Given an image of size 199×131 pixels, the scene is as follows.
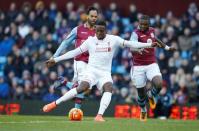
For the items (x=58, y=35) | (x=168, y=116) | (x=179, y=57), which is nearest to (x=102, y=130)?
(x=168, y=116)

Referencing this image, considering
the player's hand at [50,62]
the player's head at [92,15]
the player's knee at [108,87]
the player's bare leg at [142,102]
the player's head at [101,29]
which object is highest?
the player's head at [92,15]

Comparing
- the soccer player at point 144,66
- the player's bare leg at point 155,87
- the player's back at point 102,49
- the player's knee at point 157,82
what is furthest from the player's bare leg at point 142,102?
the player's back at point 102,49

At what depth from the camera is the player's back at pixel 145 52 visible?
20.4m

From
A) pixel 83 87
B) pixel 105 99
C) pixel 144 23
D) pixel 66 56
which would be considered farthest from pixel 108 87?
pixel 144 23

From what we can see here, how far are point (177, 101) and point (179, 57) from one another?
2.37m

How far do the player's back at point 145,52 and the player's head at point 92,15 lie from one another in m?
1.10

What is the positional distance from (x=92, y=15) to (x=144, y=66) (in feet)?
6.37

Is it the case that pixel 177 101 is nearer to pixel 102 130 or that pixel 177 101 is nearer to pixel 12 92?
pixel 12 92

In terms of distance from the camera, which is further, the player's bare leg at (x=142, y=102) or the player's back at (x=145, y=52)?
the player's bare leg at (x=142, y=102)

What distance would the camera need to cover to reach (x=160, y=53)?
94.0 feet

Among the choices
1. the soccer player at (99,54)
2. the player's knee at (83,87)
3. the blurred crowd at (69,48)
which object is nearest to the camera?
the player's knee at (83,87)

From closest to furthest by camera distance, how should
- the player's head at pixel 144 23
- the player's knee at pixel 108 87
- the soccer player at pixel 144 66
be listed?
the player's knee at pixel 108 87
the player's head at pixel 144 23
the soccer player at pixel 144 66

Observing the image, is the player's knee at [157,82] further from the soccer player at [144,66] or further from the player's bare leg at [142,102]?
the player's bare leg at [142,102]

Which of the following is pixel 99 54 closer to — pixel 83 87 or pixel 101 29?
pixel 101 29
